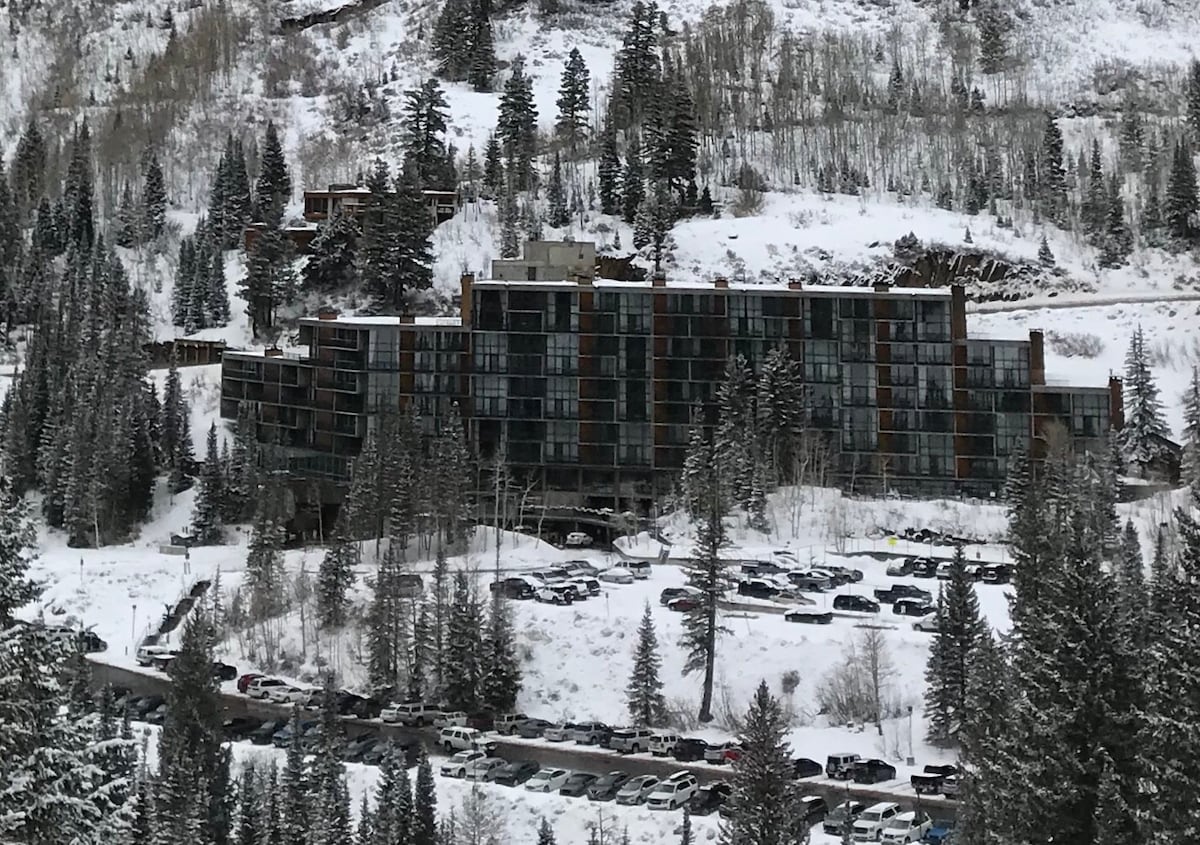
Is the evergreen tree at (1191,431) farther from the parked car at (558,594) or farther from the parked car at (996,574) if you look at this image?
the parked car at (558,594)

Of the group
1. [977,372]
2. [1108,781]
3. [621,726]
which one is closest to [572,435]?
[977,372]

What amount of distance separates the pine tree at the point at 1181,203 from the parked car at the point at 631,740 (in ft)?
342

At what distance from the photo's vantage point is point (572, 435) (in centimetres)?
10862

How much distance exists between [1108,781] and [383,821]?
108ft

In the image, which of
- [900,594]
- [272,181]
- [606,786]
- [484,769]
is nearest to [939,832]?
[606,786]

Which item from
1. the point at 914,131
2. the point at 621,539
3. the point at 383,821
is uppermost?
the point at 914,131

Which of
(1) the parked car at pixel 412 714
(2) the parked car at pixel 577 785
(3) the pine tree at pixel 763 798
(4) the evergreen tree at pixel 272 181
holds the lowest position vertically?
(2) the parked car at pixel 577 785

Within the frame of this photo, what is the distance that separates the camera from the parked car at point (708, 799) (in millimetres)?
58250

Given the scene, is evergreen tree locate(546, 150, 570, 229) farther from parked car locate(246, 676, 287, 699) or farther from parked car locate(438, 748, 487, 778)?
parked car locate(438, 748, 487, 778)

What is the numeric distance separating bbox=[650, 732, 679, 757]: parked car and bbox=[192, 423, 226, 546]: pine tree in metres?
47.8

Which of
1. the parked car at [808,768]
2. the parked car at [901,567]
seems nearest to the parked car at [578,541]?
the parked car at [901,567]

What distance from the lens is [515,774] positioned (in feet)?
207

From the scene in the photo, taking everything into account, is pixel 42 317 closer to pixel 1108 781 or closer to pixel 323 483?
pixel 323 483

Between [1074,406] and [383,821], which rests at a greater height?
[1074,406]
